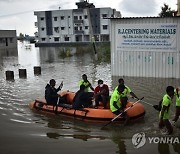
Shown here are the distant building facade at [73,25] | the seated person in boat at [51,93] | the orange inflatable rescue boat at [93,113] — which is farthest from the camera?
the distant building facade at [73,25]

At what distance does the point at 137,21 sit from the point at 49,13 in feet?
185

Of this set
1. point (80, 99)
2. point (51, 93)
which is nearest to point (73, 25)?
point (51, 93)

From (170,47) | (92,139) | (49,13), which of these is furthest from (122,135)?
(49,13)

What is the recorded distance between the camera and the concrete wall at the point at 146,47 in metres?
16.3

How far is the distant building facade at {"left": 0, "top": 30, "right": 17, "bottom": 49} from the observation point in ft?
208

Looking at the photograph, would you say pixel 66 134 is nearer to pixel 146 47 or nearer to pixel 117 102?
pixel 117 102

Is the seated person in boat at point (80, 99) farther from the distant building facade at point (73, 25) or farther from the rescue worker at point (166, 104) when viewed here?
the distant building facade at point (73, 25)

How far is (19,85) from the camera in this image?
57.0ft

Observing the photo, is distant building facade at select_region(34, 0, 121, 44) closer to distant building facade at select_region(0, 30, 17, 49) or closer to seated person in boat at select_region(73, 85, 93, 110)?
distant building facade at select_region(0, 30, 17, 49)

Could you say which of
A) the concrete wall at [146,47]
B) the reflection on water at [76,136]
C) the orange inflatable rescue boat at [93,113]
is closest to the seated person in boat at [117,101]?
the orange inflatable rescue boat at [93,113]

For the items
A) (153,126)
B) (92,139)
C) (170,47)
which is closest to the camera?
(92,139)

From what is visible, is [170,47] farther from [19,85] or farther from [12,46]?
[12,46]

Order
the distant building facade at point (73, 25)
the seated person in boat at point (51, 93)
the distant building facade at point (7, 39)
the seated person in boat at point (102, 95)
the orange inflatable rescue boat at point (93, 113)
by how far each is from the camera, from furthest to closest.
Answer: the distant building facade at point (73, 25) → the distant building facade at point (7, 39) → the seated person in boat at point (51, 93) → the seated person in boat at point (102, 95) → the orange inflatable rescue boat at point (93, 113)

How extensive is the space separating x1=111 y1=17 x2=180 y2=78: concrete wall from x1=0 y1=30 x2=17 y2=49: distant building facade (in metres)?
50.1
